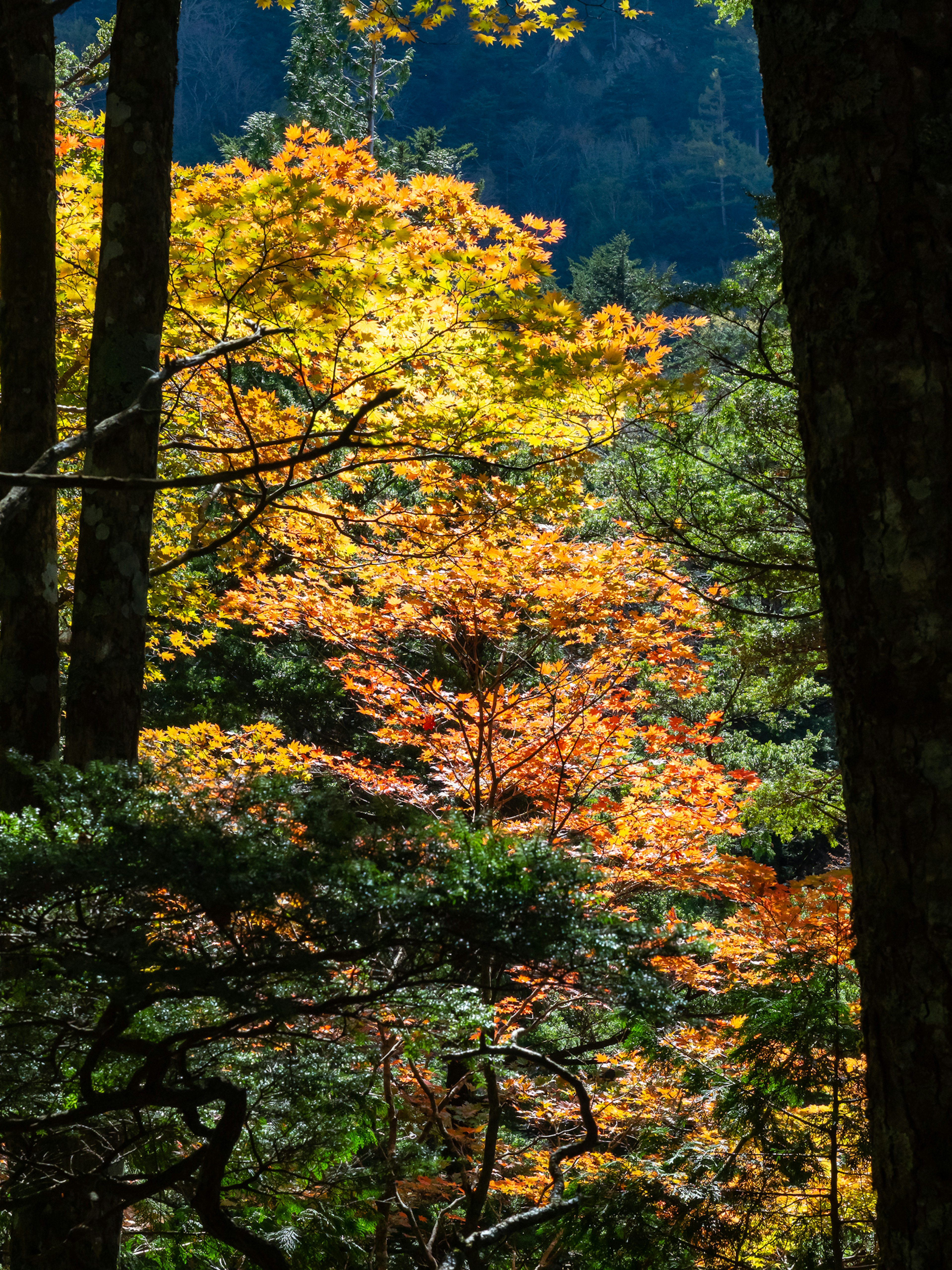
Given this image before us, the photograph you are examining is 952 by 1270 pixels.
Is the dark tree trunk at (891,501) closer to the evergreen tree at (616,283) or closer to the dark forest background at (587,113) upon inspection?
the evergreen tree at (616,283)

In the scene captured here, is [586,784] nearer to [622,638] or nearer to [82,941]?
[622,638]

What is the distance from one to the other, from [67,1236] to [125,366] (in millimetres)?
2325

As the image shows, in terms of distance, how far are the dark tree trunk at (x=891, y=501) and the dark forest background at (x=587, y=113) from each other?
165 feet

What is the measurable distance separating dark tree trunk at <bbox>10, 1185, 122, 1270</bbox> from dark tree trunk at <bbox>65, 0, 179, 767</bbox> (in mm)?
1150

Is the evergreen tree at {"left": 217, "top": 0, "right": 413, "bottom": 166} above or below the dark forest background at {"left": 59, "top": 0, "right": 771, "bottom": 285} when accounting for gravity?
below

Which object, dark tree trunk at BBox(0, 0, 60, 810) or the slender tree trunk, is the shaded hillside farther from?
the slender tree trunk

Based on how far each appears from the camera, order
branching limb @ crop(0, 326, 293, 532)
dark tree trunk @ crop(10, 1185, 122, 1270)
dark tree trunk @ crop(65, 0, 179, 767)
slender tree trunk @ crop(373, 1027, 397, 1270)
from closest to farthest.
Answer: branching limb @ crop(0, 326, 293, 532) → dark tree trunk @ crop(10, 1185, 122, 1270) → dark tree trunk @ crop(65, 0, 179, 767) → slender tree trunk @ crop(373, 1027, 397, 1270)

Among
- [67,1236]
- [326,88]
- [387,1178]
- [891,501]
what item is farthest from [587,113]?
[67,1236]

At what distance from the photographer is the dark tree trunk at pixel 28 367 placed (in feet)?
9.18

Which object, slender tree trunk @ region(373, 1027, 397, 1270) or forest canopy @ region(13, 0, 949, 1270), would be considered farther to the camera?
slender tree trunk @ region(373, 1027, 397, 1270)

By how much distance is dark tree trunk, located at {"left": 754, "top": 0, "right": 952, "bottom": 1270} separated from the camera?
113cm

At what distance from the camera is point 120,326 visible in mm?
2754

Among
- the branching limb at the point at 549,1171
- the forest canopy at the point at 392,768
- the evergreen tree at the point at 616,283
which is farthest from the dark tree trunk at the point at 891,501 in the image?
the evergreen tree at the point at 616,283

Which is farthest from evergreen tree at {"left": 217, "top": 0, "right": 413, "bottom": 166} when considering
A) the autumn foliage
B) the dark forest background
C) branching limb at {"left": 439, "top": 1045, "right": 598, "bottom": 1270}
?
the dark forest background
